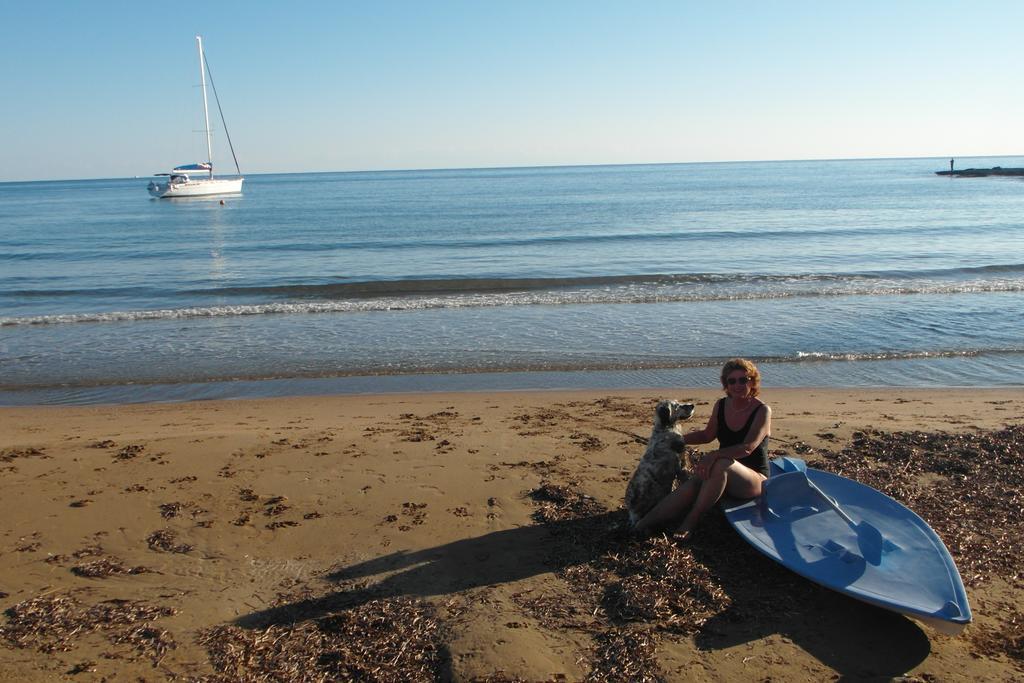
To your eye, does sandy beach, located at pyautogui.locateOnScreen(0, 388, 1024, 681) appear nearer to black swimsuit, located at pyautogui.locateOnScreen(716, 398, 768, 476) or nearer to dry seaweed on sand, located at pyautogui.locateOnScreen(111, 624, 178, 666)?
dry seaweed on sand, located at pyautogui.locateOnScreen(111, 624, 178, 666)

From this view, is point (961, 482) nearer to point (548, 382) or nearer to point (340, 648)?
point (340, 648)

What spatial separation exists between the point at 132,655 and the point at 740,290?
51.7ft

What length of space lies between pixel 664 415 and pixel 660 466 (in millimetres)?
344

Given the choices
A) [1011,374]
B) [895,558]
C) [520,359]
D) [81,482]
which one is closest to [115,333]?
[520,359]

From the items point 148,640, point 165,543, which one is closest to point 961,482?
point 148,640

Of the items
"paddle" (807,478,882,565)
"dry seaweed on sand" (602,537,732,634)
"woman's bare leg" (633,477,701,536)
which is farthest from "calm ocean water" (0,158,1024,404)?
"dry seaweed on sand" (602,537,732,634)

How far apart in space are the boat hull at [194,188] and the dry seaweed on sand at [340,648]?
67.5m

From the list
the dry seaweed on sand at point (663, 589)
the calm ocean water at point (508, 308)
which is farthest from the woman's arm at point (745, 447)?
the calm ocean water at point (508, 308)

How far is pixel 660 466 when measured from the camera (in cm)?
514

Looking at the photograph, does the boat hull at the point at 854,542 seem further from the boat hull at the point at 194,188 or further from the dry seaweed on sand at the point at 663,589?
the boat hull at the point at 194,188

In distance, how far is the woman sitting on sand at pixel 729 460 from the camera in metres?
5.05

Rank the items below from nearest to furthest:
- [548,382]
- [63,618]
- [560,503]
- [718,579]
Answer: [63,618]
[718,579]
[560,503]
[548,382]

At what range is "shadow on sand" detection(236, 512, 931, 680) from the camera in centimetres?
399

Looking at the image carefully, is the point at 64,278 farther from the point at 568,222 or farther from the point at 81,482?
the point at 568,222
